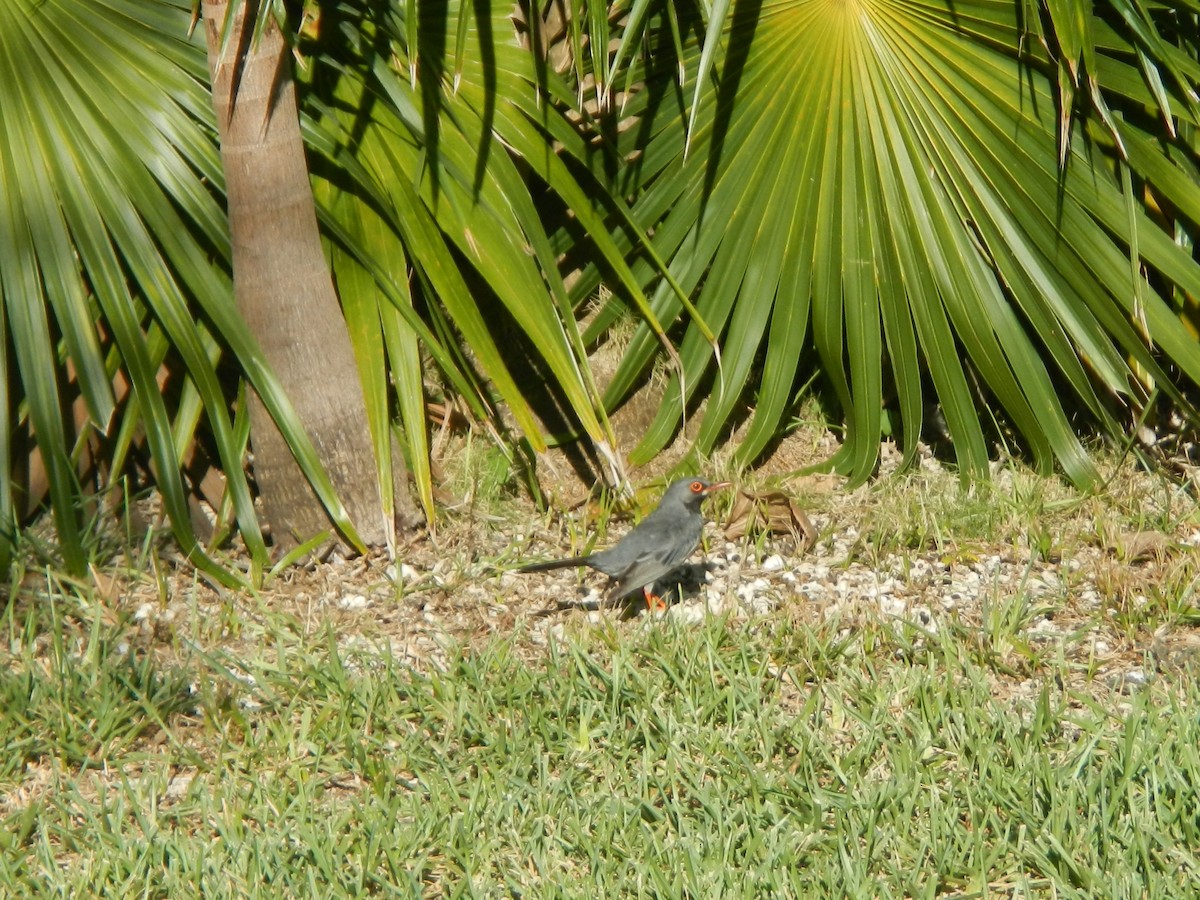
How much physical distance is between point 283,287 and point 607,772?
199cm

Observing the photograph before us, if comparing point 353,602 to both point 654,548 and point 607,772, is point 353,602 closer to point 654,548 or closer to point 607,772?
point 654,548

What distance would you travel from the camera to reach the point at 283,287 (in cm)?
465

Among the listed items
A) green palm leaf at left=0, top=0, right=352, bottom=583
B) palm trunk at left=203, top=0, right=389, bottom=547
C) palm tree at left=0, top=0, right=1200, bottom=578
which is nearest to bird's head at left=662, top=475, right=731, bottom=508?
palm tree at left=0, top=0, right=1200, bottom=578

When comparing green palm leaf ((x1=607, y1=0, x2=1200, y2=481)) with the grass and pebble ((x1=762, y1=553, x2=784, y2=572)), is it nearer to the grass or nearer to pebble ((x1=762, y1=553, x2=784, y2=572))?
pebble ((x1=762, y1=553, x2=784, y2=572))

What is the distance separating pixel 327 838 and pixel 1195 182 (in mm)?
3595

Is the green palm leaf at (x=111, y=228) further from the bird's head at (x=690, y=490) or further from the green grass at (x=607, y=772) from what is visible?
the bird's head at (x=690, y=490)

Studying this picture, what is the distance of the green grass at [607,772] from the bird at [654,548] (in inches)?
7.2

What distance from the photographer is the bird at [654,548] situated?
15.0 feet

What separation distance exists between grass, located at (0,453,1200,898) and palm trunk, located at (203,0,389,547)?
538 millimetres

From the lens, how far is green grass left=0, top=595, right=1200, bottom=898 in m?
3.38

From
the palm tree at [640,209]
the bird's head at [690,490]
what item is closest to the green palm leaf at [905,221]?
the palm tree at [640,209]

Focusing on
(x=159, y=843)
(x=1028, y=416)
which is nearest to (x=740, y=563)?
(x=1028, y=416)

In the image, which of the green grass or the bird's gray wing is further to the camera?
the bird's gray wing

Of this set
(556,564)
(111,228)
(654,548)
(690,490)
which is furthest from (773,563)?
(111,228)
